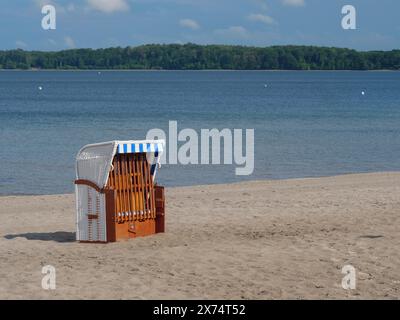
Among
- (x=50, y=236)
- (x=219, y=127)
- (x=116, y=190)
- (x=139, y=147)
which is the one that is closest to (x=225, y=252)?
(x=116, y=190)

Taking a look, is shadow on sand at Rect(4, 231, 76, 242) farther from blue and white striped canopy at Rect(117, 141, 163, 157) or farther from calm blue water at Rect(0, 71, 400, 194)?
calm blue water at Rect(0, 71, 400, 194)

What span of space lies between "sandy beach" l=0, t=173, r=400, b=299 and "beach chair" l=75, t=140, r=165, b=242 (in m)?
0.24

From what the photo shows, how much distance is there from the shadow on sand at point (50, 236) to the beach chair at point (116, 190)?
18.7 inches

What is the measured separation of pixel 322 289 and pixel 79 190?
409 cm

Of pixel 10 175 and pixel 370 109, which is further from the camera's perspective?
pixel 370 109

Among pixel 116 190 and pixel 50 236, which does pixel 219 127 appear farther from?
pixel 116 190

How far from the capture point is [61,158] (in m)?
30.4

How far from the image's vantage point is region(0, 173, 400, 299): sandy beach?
30.1ft

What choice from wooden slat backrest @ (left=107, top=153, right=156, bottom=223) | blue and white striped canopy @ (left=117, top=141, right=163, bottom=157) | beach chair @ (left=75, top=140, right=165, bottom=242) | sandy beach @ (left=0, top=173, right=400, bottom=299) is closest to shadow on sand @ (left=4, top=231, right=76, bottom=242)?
sandy beach @ (left=0, top=173, right=400, bottom=299)

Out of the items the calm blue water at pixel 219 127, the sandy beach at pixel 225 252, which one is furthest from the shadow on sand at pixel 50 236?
the calm blue water at pixel 219 127

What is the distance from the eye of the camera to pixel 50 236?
12750 millimetres

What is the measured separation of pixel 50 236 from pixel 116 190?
1.58m
